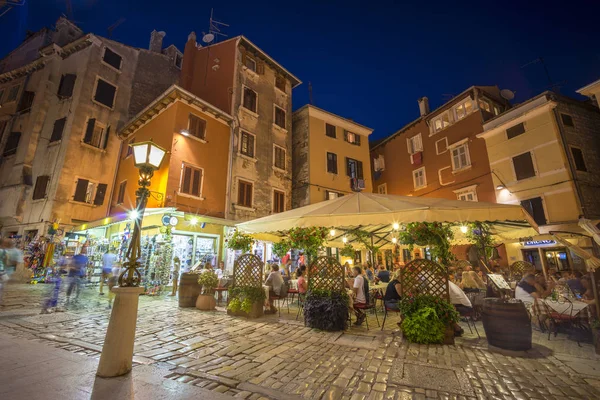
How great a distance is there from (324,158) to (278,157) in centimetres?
360

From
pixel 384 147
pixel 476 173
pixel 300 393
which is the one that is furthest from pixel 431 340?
pixel 384 147

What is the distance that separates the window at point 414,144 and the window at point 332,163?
830cm

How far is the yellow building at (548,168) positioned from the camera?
47.3 feet

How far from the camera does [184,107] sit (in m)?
14.0

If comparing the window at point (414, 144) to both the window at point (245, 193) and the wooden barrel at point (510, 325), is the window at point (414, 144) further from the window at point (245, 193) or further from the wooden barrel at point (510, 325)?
the wooden barrel at point (510, 325)

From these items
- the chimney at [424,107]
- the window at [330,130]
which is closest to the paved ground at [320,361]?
the window at [330,130]

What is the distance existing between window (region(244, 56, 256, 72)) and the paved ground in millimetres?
16952

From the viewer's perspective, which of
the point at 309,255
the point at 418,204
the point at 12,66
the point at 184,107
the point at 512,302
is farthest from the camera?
the point at 12,66

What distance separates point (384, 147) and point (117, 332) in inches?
1065

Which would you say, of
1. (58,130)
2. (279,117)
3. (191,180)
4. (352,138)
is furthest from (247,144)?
(58,130)

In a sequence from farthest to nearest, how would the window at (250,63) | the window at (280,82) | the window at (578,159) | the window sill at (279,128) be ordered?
1. the window at (280,82)
2. the window sill at (279,128)
3. the window at (250,63)
4. the window at (578,159)

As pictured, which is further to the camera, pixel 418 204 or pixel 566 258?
pixel 566 258

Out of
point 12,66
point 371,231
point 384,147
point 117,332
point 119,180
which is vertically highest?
point 12,66

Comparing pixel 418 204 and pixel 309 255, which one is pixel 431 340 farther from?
pixel 309 255
